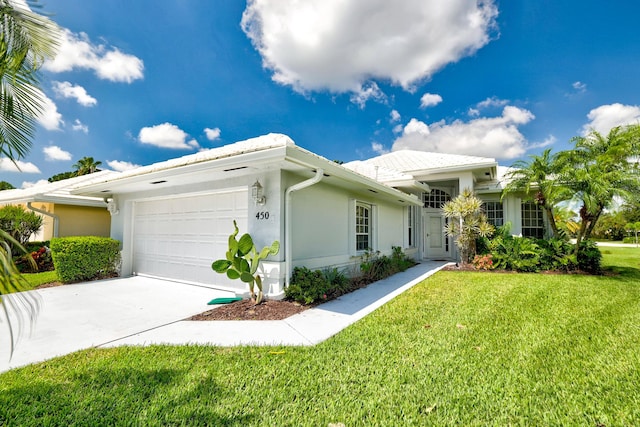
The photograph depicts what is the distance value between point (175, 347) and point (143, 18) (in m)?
9.09

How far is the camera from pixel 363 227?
9.66 m

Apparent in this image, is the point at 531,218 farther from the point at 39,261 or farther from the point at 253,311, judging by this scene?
the point at 39,261

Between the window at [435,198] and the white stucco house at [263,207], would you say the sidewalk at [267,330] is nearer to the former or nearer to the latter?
the white stucco house at [263,207]

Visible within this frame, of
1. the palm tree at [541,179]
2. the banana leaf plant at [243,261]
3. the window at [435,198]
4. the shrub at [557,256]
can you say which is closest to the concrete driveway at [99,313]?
the banana leaf plant at [243,261]

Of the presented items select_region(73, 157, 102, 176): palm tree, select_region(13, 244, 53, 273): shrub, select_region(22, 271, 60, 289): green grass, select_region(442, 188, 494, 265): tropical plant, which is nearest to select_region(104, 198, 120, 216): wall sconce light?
select_region(22, 271, 60, 289): green grass

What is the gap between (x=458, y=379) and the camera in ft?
10.1

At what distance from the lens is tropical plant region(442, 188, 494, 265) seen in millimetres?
10797

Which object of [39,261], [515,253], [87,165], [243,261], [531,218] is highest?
[87,165]

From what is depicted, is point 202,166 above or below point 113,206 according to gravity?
above

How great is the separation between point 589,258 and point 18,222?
20.6 m

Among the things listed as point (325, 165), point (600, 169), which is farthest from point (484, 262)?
point (325, 165)

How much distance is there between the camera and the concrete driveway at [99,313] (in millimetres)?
3953

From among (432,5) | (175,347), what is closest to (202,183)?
(175,347)

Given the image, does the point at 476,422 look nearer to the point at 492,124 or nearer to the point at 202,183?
the point at 202,183
